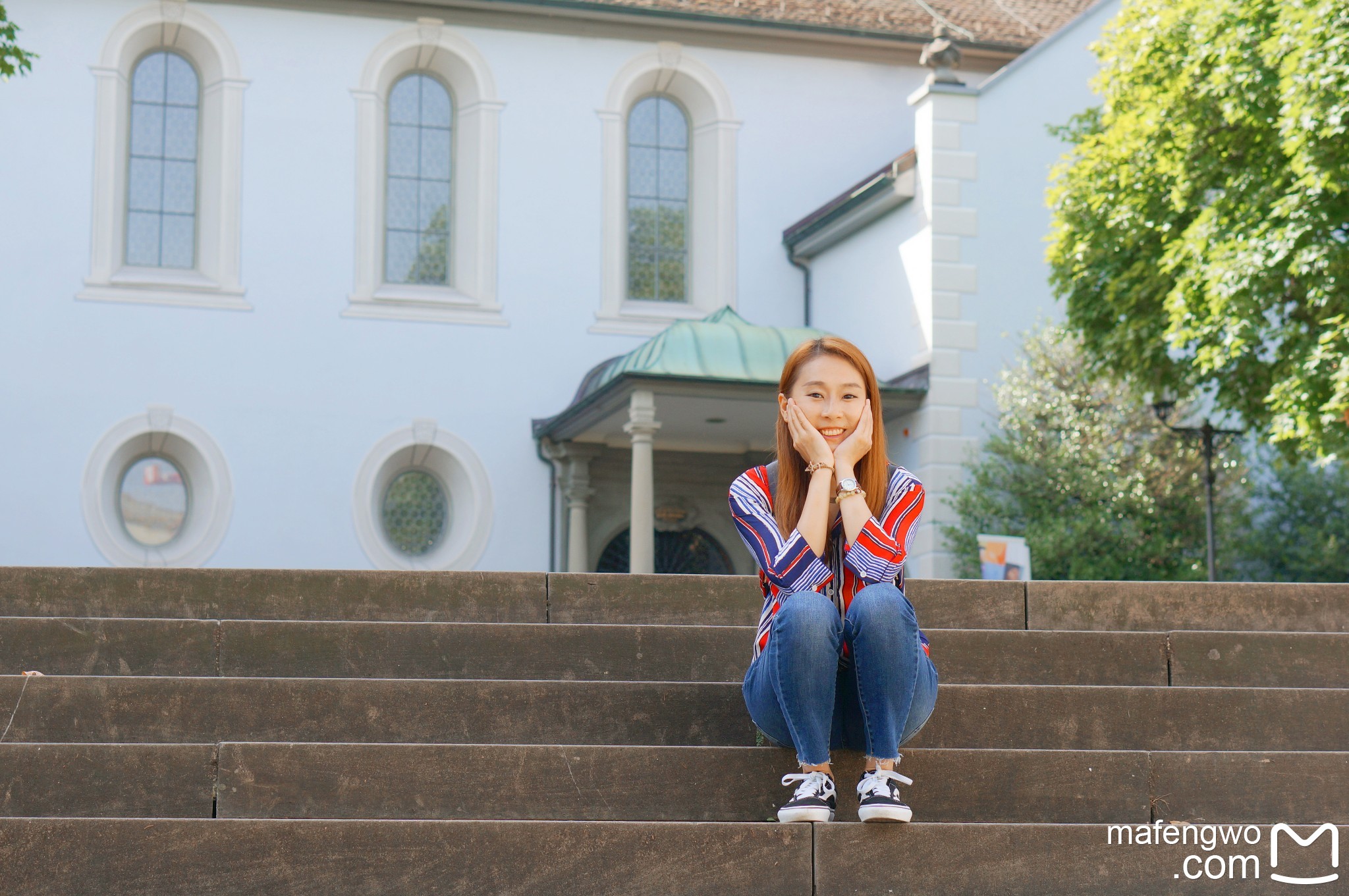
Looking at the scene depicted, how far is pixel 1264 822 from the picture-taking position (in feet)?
15.9

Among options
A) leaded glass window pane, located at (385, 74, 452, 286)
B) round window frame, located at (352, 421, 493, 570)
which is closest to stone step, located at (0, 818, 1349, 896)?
round window frame, located at (352, 421, 493, 570)

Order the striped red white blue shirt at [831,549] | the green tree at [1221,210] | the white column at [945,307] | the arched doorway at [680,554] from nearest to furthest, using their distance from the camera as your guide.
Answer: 1. the striped red white blue shirt at [831,549]
2. the green tree at [1221,210]
3. the white column at [945,307]
4. the arched doorway at [680,554]

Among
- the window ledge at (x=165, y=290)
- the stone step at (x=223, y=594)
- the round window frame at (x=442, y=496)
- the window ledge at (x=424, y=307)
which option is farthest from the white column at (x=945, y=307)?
the stone step at (x=223, y=594)

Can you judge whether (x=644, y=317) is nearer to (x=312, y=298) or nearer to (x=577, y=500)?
(x=577, y=500)

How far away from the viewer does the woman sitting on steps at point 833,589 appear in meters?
4.32

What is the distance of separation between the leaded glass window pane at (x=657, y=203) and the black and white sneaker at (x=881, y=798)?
1490 centimetres

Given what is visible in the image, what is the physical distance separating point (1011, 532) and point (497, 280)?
21.2 ft

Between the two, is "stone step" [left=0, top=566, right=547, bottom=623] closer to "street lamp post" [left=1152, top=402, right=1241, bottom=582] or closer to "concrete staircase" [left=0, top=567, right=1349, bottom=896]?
"concrete staircase" [left=0, top=567, right=1349, bottom=896]

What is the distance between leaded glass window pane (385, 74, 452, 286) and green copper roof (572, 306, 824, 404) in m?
3.36

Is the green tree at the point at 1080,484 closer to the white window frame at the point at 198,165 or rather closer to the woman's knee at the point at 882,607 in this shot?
the white window frame at the point at 198,165

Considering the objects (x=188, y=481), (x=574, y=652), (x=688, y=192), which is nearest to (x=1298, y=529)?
(x=688, y=192)

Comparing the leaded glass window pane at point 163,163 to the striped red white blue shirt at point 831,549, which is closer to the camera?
the striped red white blue shirt at point 831,549

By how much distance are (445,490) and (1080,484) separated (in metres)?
6.97

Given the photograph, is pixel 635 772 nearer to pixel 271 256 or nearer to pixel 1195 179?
pixel 1195 179
